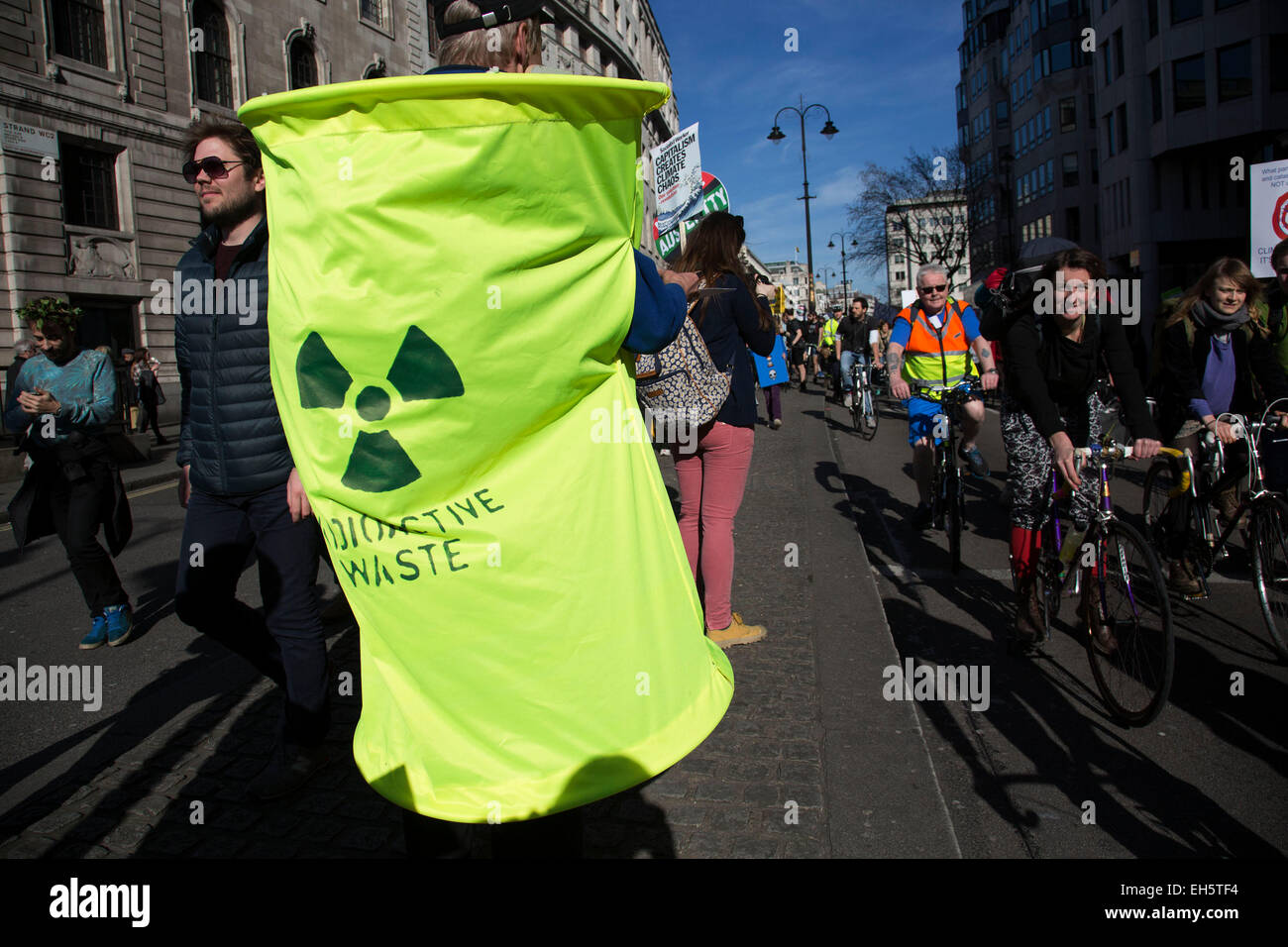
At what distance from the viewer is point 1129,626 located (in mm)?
3959

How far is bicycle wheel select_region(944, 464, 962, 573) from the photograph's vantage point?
20.7ft

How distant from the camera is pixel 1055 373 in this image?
4.62 meters

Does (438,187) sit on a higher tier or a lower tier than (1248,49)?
lower

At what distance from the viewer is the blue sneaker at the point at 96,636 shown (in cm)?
530

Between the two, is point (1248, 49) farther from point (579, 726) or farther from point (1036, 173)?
point (579, 726)

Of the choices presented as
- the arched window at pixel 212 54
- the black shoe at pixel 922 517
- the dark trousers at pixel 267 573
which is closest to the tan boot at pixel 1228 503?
the black shoe at pixel 922 517

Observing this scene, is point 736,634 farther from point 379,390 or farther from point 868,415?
point 868,415

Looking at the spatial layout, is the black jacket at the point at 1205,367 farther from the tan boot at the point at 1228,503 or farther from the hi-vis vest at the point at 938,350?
the hi-vis vest at the point at 938,350

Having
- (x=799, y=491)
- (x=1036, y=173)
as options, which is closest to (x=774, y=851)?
(x=799, y=491)

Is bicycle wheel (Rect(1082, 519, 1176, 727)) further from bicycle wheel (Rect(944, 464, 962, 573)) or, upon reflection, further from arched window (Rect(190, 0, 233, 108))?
arched window (Rect(190, 0, 233, 108))

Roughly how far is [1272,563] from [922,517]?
10.1ft

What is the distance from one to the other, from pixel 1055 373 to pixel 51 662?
5.38 meters

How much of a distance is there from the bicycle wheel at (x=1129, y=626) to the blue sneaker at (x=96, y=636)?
5128 mm

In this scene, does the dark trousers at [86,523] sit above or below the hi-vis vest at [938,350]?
below
